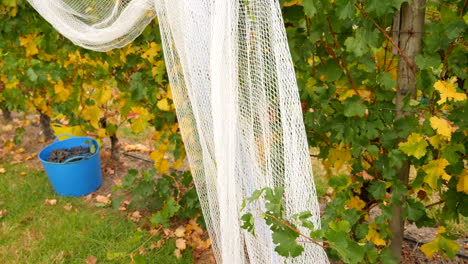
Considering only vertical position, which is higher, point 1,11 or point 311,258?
point 1,11

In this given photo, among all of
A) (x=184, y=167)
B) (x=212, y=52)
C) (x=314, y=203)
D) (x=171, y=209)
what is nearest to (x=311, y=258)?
(x=314, y=203)

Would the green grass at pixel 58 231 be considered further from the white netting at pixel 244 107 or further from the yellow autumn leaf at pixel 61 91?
the white netting at pixel 244 107

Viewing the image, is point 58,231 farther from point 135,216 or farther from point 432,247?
point 432,247

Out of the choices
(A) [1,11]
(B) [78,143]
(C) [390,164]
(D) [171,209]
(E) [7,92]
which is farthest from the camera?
(B) [78,143]

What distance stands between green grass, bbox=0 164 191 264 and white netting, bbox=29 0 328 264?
4.08ft

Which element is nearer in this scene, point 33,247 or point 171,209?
point 171,209

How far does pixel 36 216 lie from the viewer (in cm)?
286

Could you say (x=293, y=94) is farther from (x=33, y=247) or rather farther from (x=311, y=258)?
(x=33, y=247)

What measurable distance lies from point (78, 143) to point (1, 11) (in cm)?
116

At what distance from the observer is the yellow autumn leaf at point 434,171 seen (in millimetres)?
1282

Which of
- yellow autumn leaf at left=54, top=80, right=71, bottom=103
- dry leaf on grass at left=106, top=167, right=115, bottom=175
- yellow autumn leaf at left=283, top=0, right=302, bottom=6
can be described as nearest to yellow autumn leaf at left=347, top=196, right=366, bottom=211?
yellow autumn leaf at left=283, top=0, right=302, bottom=6

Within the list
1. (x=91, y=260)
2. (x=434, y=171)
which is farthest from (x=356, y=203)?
(x=91, y=260)

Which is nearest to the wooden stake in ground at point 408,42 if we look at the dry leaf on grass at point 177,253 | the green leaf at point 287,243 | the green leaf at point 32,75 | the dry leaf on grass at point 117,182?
the green leaf at point 287,243

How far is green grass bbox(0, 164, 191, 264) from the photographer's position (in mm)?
2441
